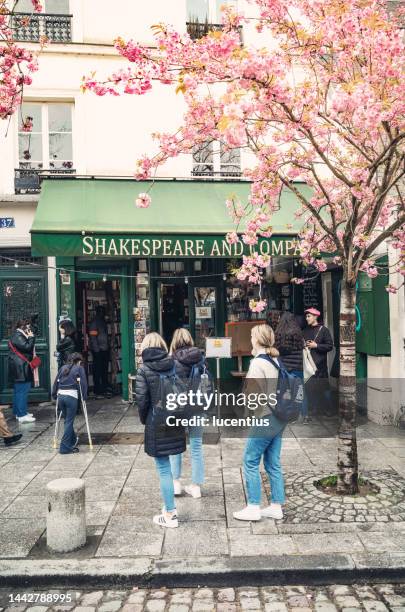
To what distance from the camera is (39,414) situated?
410 inches

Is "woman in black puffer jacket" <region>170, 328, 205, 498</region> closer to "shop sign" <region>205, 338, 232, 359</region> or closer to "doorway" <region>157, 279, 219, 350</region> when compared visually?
"shop sign" <region>205, 338, 232, 359</region>

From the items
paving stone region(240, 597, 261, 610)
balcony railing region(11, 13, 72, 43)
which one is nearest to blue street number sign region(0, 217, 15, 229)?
balcony railing region(11, 13, 72, 43)

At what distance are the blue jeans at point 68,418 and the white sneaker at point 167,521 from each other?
111 inches

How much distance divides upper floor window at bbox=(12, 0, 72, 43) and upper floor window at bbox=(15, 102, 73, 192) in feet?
4.29

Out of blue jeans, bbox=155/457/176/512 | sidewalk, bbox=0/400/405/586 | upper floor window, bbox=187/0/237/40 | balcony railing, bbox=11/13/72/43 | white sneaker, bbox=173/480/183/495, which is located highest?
upper floor window, bbox=187/0/237/40

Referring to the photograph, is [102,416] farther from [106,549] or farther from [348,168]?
[348,168]

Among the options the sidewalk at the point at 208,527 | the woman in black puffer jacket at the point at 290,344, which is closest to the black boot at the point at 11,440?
Result: the sidewalk at the point at 208,527

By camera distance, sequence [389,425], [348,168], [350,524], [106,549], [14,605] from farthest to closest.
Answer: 1. [389,425]
2. [348,168]
3. [350,524]
4. [106,549]
5. [14,605]

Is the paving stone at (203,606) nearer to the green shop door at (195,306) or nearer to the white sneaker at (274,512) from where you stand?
the white sneaker at (274,512)

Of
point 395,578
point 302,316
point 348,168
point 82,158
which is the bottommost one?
point 395,578

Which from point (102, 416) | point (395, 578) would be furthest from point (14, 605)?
point (102, 416)

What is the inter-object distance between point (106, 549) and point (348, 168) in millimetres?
5540

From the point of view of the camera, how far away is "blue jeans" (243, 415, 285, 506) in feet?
16.9

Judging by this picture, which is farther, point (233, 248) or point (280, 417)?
point (233, 248)
